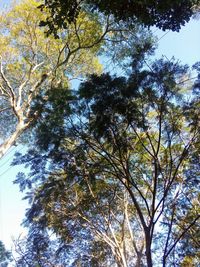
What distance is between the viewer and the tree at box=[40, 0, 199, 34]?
187 inches

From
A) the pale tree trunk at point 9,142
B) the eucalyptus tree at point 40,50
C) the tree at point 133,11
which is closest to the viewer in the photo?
the tree at point 133,11

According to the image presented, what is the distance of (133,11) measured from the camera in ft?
16.4

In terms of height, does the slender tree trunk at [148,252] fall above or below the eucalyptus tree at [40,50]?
below

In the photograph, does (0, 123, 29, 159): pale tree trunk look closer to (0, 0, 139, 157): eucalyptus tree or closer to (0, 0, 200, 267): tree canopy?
(0, 0, 200, 267): tree canopy

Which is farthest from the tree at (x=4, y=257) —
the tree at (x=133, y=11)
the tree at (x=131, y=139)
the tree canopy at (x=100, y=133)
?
the tree at (x=133, y=11)

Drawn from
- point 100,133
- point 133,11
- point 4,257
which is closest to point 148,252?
point 100,133

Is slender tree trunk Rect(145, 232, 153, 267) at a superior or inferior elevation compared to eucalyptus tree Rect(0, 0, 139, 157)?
inferior

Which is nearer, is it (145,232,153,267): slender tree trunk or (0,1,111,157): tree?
(145,232,153,267): slender tree trunk

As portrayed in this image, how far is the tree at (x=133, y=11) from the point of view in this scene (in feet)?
15.6

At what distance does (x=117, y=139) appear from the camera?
7.00 m

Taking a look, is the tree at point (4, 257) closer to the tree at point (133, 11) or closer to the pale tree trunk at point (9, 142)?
the pale tree trunk at point (9, 142)

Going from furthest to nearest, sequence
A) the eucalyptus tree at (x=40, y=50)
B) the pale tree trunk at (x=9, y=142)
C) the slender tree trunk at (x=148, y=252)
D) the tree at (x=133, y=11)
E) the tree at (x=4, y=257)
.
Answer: the tree at (x=4, y=257) < the eucalyptus tree at (x=40, y=50) < the pale tree trunk at (x=9, y=142) < the slender tree trunk at (x=148, y=252) < the tree at (x=133, y=11)

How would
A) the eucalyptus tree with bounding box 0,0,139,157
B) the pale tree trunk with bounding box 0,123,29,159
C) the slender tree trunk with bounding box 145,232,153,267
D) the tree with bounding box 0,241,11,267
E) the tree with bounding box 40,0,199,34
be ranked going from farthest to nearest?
the tree with bounding box 0,241,11,267
the eucalyptus tree with bounding box 0,0,139,157
the pale tree trunk with bounding box 0,123,29,159
the slender tree trunk with bounding box 145,232,153,267
the tree with bounding box 40,0,199,34

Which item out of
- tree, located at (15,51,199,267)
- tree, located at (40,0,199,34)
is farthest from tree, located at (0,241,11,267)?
tree, located at (40,0,199,34)
